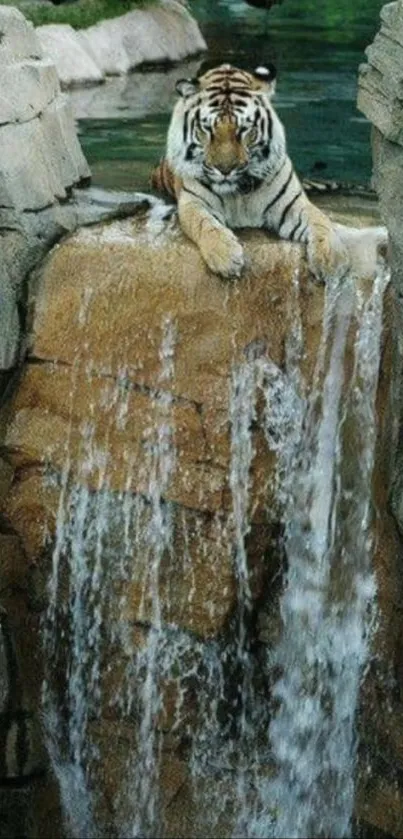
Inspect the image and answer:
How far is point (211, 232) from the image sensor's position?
20.5 feet

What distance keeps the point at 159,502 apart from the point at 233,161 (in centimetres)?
126

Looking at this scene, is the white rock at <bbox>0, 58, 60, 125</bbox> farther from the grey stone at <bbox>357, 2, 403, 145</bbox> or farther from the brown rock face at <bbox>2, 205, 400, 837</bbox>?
the grey stone at <bbox>357, 2, 403, 145</bbox>

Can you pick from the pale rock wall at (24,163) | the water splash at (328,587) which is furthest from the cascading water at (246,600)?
the pale rock wall at (24,163)

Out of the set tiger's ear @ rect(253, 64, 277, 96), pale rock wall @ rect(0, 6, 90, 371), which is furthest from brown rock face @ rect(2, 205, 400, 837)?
tiger's ear @ rect(253, 64, 277, 96)

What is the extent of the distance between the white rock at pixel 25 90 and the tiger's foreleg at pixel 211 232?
2.04ft

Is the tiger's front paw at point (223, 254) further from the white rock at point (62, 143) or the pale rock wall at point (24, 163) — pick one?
the white rock at point (62, 143)

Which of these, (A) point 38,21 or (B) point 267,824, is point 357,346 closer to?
(B) point 267,824

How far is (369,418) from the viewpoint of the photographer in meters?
6.03

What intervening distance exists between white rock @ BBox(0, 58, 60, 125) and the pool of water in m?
1.25

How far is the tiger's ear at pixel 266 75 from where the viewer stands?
6.70 meters

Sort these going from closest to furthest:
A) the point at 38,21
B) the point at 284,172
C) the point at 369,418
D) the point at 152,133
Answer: the point at 369,418 < the point at 284,172 < the point at 152,133 < the point at 38,21

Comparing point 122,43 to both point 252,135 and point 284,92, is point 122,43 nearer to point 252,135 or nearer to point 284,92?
point 284,92

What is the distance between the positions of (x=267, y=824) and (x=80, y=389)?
1576 millimetres

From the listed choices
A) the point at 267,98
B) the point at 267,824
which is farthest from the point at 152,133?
the point at 267,824
